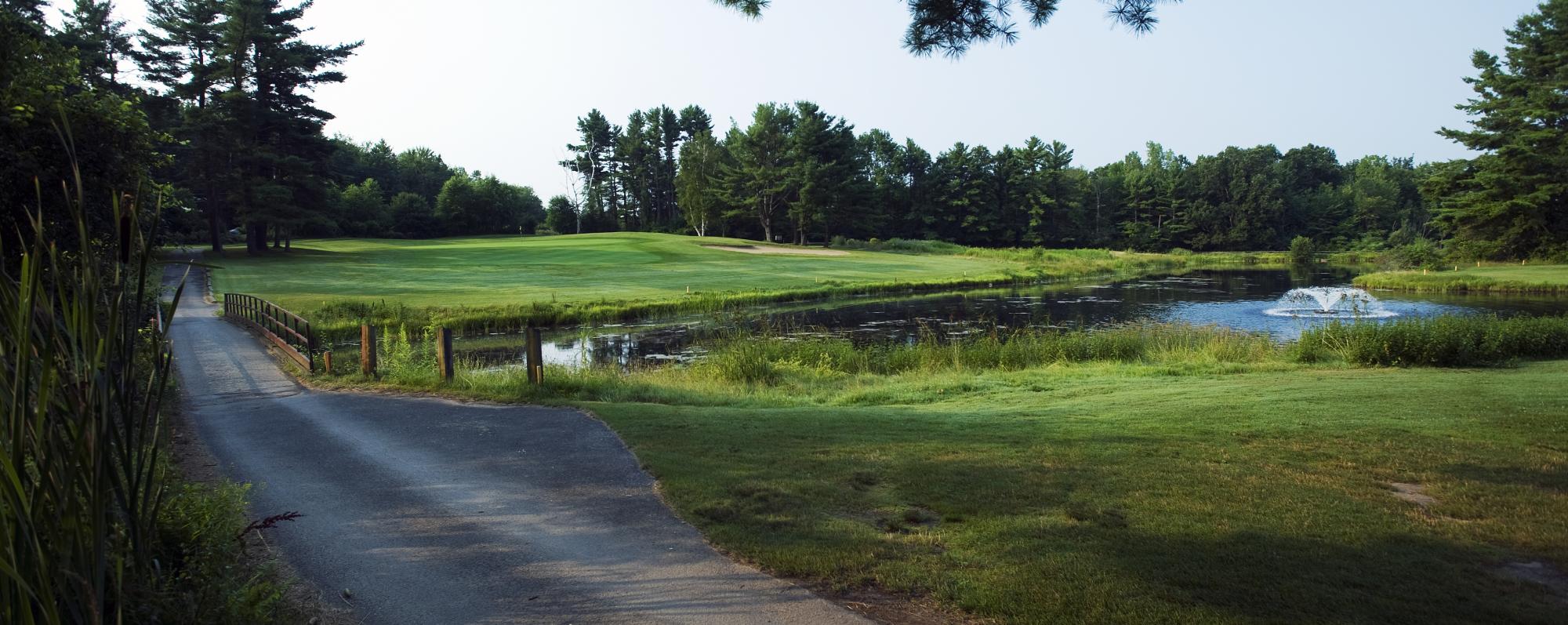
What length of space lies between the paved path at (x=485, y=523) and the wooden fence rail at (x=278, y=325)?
558 centimetres

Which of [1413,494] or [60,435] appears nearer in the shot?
[60,435]

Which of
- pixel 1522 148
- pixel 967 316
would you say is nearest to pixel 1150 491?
pixel 967 316

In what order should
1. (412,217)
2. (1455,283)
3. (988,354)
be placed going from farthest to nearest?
(412,217) < (1455,283) < (988,354)

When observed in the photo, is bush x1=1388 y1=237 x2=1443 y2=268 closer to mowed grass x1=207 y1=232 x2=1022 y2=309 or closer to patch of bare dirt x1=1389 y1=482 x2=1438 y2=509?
mowed grass x1=207 y1=232 x2=1022 y2=309

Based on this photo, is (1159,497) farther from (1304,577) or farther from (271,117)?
(271,117)

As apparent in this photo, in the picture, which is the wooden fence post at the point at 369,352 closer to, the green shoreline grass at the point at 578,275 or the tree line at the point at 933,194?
the green shoreline grass at the point at 578,275

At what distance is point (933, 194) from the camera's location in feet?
327

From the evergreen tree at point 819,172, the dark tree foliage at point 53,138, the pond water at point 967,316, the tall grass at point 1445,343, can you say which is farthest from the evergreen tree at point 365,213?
the tall grass at point 1445,343

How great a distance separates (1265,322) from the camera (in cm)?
2989

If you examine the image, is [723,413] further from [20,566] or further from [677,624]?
[20,566]

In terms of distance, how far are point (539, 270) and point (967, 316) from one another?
26.2 meters

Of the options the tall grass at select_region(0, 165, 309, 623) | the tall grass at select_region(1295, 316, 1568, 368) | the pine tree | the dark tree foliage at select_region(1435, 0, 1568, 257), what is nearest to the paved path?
the tall grass at select_region(0, 165, 309, 623)

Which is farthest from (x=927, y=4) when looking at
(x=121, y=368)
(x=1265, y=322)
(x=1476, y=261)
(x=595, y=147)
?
(x=595, y=147)

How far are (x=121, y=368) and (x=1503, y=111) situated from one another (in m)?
65.9
